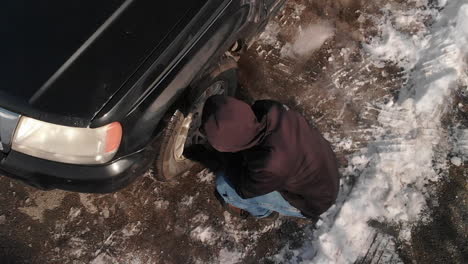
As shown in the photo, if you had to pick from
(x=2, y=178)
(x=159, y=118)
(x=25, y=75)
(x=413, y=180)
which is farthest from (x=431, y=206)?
(x=2, y=178)

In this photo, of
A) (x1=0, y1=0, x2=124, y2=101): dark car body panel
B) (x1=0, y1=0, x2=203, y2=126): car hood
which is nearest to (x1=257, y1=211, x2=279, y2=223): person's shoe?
(x1=0, y1=0, x2=203, y2=126): car hood

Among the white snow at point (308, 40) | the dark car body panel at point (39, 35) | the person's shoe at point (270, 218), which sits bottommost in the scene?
the person's shoe at point (270, 218)

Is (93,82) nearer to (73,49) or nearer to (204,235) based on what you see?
(73,49)

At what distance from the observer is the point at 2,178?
341 centimetres

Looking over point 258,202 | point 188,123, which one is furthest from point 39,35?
point 258,202

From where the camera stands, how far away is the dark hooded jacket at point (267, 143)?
2291 mm

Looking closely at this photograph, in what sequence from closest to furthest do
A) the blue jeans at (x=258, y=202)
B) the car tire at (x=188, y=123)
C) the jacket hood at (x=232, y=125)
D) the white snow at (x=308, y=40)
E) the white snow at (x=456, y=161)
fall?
the jacket hood at (x=232, y=125), the car tire at (x=188, y=123), the blue jeans at (x=258, y=202), the white snow at (x=456, y=161), the white snow at (x=308, y=40)

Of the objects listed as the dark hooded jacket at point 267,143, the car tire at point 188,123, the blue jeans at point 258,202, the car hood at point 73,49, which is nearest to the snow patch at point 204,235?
the blue jeans at point 258,202

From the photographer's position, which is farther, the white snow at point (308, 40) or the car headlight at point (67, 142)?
the white snow at point (308, 40)

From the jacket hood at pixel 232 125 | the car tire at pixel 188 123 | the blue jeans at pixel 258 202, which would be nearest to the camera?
the jacket hood at pixel 232 125

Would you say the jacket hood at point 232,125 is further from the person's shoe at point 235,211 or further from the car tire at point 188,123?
the person's shoe at point 235,211

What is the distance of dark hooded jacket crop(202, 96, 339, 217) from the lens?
2291 mm

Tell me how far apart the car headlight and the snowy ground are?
1.04 m

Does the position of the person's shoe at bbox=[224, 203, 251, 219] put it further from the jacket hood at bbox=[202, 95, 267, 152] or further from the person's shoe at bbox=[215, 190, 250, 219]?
the jacket hood at bbox=[202, 95, 267, 152]
